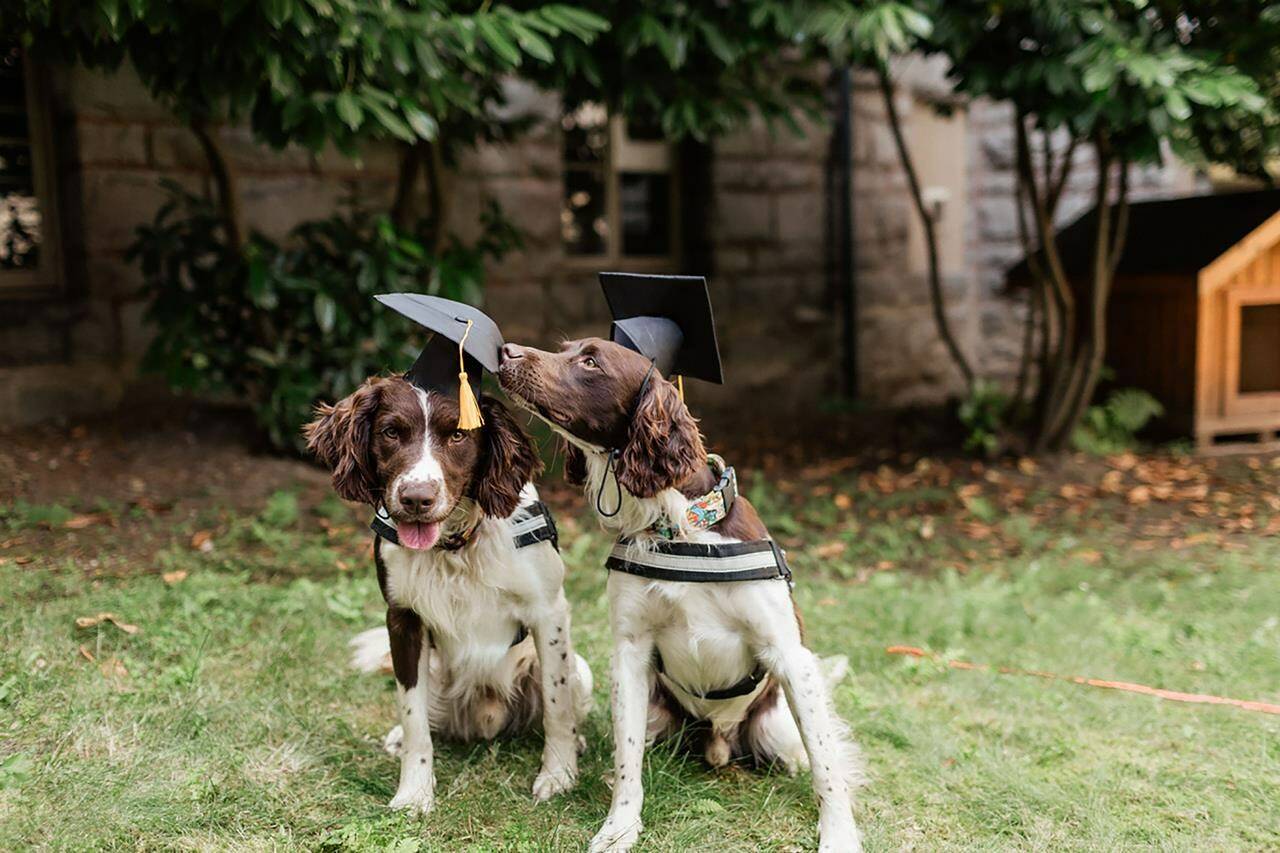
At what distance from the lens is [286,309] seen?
602 cm

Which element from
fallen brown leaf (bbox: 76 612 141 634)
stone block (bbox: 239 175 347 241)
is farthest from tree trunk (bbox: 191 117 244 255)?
fallen brown leaf (bbox: 76 612 141 634)

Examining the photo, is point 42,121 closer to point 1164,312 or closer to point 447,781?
point 447,781

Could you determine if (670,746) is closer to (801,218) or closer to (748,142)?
(748,142)

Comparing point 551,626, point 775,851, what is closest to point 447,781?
point 551,626

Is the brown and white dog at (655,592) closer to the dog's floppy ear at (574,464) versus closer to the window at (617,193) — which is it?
the dog's floppy ear at (574,464)

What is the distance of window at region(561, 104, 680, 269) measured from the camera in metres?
9.02

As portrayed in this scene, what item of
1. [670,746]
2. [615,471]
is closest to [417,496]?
[615,471]

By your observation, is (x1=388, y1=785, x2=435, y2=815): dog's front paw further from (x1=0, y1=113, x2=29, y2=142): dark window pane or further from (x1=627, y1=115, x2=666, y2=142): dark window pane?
(x1=627, y1=115, x2=666, y2=142): dark window pane

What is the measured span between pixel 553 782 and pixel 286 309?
389 cm

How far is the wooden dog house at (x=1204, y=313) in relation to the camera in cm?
775

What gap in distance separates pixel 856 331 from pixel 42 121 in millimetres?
6870

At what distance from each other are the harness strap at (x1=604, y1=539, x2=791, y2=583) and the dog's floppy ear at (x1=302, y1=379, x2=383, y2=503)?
731mm

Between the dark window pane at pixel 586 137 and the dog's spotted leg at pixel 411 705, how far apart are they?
262 inches

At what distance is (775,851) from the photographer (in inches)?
109
